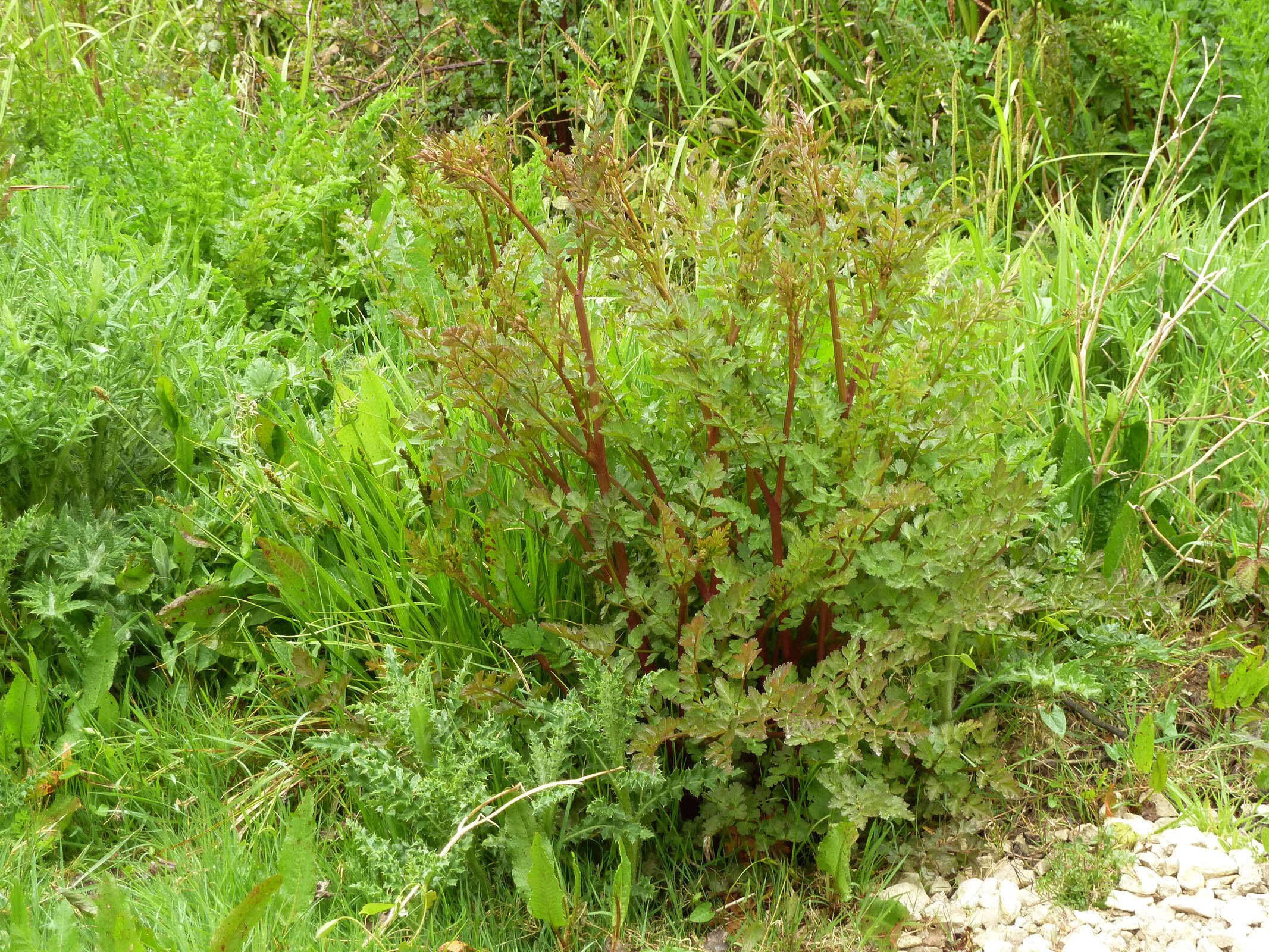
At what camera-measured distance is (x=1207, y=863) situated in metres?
1.92

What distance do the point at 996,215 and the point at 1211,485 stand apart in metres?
1.55

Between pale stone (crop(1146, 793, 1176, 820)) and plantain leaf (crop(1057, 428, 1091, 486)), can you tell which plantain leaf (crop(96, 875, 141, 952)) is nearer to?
pale stone (crop(1146, 793, 1176, 820))

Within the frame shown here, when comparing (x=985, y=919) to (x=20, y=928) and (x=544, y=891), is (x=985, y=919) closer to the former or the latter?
(x=544, y=891)

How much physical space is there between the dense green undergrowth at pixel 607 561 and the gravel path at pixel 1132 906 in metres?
0.08

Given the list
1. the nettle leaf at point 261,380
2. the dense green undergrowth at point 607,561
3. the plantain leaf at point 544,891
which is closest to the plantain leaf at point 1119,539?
the dense green undergrowth at point 607,561

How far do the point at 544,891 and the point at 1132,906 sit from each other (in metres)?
0.98

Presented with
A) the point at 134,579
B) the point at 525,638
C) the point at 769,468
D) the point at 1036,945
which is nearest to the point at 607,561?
the point at 525,638

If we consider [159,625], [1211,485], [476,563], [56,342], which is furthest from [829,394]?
[56,342]

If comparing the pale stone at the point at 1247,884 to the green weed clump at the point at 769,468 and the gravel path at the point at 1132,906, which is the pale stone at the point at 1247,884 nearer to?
the gravel path at the point at 1132,906

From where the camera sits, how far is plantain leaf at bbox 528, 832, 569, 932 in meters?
1.78

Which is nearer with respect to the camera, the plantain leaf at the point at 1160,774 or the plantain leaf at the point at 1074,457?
the plantain leaf at the point at 1160,774

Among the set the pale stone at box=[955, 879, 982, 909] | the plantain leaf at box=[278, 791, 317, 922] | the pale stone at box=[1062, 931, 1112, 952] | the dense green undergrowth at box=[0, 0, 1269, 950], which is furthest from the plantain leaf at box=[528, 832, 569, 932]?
the pale stone at box=[1062, 931, 1112, 952]

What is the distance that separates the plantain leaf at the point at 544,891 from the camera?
5.85 feet

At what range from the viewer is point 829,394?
1.95 meters
